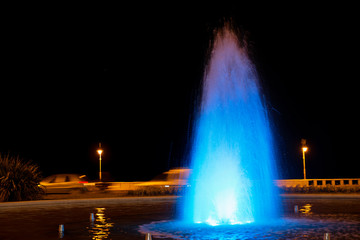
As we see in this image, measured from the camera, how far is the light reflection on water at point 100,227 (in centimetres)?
1490

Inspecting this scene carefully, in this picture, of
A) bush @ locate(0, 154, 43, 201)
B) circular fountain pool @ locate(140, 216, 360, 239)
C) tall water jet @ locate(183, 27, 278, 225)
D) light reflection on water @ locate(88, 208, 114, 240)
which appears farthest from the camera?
bush @ locate(0, 154, 43, 201)

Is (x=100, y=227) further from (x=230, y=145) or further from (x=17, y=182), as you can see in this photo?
(x=17, y=182)

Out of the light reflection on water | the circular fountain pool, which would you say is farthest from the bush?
the circular fountain pool

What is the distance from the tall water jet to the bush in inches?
405

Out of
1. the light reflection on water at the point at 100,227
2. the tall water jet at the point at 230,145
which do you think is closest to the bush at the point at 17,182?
the light reflection on water at the point at 100,227

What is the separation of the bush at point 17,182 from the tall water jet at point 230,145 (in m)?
10.3

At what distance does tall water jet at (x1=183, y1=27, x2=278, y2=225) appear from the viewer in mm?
18750

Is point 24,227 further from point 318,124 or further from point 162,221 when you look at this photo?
point 318,124

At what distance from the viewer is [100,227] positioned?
16.7m

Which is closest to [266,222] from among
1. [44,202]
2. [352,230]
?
[352,230]

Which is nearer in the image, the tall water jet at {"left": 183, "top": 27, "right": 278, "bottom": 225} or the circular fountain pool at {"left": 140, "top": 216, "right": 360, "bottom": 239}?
the circular fountain pool at {"left": 140, "top": 216, "right": 360, "bottom": 239}

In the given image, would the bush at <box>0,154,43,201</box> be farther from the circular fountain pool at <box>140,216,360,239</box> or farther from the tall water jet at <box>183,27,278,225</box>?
the circular fountain pool at <box>140,216,360,239</box>

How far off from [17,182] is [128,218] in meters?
10.3

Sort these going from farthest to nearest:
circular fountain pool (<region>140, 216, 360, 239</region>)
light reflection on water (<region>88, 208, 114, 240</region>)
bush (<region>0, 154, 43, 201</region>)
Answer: bush (<region>0, 154, 43, 201</region>), light reflection on water (<region>88, 208, 114, 240</region>), circular fountain pool (<region>140, 216, 360, 239</region>)
